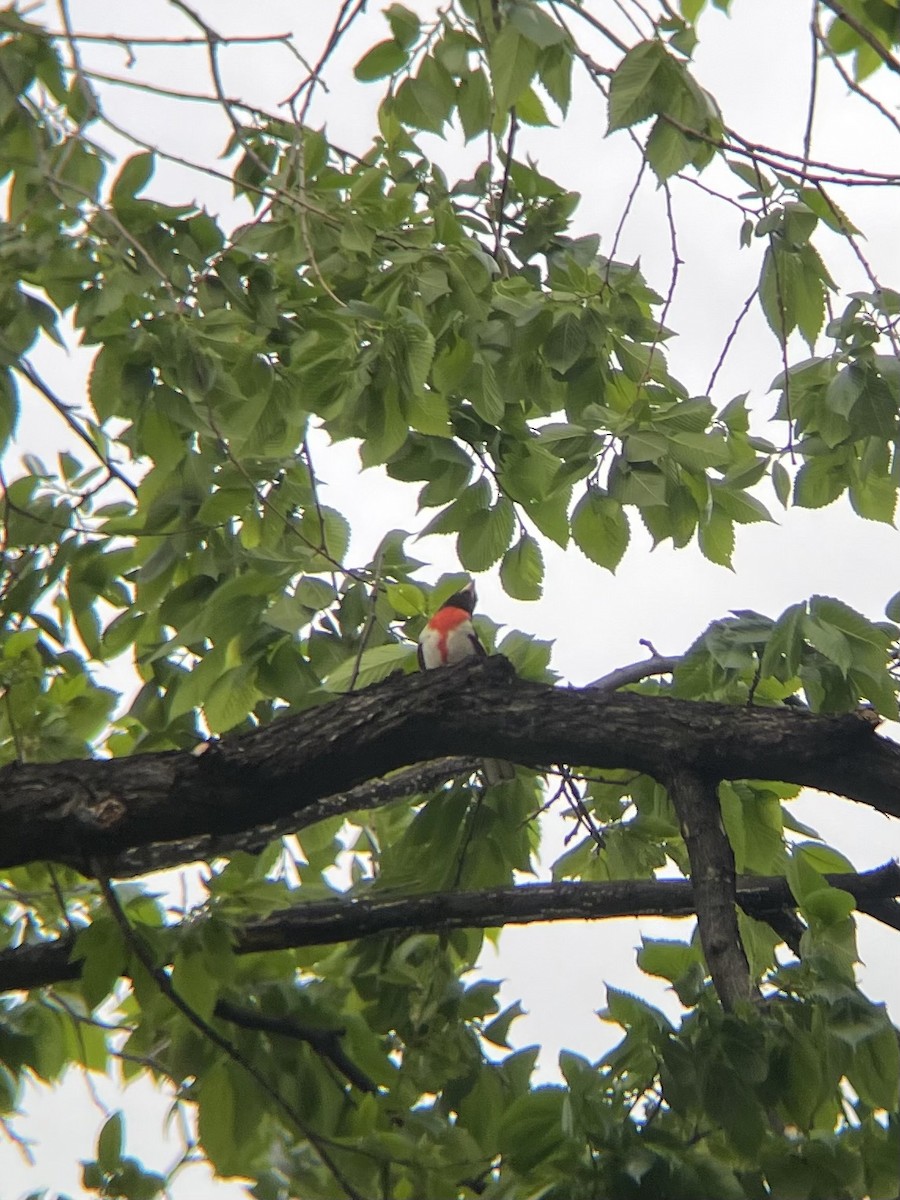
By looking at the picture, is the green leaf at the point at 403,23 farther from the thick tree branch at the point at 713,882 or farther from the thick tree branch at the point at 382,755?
the thick tree branch at the point at 713,882

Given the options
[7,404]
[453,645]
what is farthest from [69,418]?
[453,645]

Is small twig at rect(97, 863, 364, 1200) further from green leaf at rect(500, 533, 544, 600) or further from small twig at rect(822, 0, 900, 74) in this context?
small twig at rect(822, 0, 900, 74)

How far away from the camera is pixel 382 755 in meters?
2.86

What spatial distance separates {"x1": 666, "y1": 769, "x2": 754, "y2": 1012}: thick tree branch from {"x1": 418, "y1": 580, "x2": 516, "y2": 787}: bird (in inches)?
29.3

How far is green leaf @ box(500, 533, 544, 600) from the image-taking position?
337cm

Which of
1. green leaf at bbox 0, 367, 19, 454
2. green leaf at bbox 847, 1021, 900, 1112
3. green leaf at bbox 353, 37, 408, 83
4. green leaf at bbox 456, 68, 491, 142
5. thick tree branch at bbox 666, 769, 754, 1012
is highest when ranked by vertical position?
green leaf at bbox 353, 37, 408, 83

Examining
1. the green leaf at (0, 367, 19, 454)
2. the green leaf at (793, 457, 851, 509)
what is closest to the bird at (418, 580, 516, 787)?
the green leaf at (793, 457, 851, 509)

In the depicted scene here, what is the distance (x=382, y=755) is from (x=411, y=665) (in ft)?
1.79

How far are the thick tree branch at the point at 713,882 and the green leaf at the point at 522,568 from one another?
80 cm

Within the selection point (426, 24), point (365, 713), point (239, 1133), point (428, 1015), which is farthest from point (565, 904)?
point (426, 24)

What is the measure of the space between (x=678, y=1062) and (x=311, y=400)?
1619mm

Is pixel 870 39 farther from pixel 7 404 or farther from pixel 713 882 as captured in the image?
pixel 7 404

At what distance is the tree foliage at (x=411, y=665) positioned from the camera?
2355 mm

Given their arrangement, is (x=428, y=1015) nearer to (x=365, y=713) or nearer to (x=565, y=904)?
(x=565, y=904)
